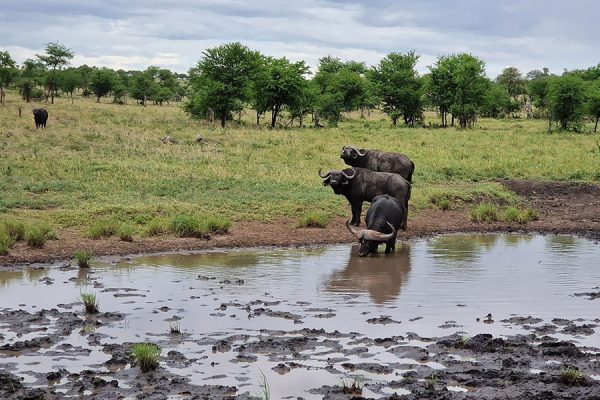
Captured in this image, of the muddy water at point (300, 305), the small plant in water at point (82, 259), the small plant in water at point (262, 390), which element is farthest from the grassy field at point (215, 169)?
the small plant in water at point (262, 390)

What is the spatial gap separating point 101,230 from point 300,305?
674cm

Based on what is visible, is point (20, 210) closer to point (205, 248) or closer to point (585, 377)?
point (205, 248)

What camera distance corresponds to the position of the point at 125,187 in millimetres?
21438

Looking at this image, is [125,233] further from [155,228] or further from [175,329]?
[175,329]

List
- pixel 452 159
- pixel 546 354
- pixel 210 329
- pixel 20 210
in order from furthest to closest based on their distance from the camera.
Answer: pixel 452 159, pixel 20 210, pixel 210 329, pixel 546 354

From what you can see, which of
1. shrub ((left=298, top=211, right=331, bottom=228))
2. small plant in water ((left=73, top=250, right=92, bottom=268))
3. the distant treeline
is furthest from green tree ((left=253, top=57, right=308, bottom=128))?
small plant in water ((left=73, top=250, right=92, bottom=268))

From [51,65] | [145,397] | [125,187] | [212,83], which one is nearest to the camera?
[145,397]

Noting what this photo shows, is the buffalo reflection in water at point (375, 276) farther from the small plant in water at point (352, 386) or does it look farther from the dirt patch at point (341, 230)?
the small plant in water at point (352, 386)

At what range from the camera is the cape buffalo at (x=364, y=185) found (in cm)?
1733

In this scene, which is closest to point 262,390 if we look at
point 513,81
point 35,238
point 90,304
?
point 90,304

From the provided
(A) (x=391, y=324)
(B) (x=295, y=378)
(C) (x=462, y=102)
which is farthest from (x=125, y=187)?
(C) (x=462, y=102)

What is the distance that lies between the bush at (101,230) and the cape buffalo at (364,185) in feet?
15.9

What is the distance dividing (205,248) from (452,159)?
1590 centimetres

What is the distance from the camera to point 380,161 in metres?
19.7
